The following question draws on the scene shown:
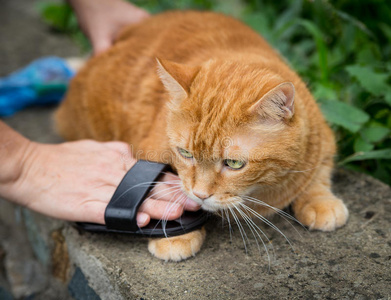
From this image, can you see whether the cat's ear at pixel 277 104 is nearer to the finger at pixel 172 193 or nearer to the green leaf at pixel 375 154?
the finger at pixel 172 193

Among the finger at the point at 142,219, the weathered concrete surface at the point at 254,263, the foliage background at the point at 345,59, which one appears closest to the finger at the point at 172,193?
the finger at the point at 142,219

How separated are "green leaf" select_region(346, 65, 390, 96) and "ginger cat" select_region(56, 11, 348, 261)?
439mm

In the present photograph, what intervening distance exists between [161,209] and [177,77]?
0.57 metres

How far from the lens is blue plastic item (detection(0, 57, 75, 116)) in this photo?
130 inches

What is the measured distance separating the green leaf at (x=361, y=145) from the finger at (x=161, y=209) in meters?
1.12

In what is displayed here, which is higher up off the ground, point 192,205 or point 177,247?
point 192,205

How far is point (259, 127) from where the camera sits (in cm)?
166

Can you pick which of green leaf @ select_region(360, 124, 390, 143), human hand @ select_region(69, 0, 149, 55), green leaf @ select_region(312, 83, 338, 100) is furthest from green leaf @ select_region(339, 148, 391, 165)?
human hand @ select_region(69, 0, 149, 55)

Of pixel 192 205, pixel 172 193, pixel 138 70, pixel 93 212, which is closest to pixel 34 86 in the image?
pixel 138 70

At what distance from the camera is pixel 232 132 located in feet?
5.46

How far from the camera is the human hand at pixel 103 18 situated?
3.10m

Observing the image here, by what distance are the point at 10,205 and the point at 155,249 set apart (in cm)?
148

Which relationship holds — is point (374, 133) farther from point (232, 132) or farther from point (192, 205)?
point (192, 205)

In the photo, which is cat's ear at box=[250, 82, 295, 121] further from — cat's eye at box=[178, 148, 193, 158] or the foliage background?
the foliage background
